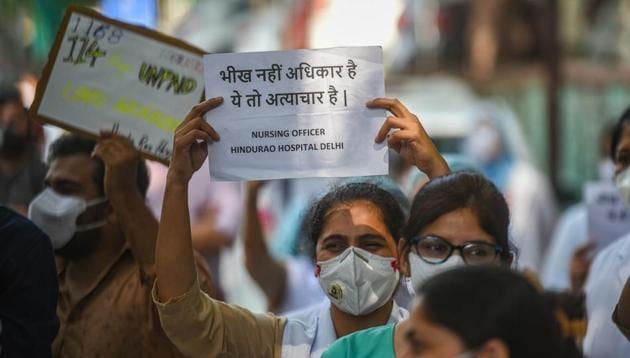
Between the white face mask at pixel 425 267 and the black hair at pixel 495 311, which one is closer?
the black hair at pixel 495 311

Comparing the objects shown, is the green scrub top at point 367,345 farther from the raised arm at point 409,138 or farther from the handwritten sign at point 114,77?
the handwritten sign at point 114,77

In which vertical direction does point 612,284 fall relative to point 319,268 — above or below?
below

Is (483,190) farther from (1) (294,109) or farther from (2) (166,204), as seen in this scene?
(2) (166,204)

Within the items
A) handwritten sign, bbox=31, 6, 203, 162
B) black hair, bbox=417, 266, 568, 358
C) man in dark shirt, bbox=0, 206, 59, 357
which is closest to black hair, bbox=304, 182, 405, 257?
handwritten sign, bbox=31, 6, 203, 162

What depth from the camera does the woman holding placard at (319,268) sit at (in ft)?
14.1

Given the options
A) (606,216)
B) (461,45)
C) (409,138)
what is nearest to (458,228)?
(409,138)

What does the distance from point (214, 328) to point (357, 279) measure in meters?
0.49

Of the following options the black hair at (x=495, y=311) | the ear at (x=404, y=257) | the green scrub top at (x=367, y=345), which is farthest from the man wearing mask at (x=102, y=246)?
the black hair at (x=495, y=311)

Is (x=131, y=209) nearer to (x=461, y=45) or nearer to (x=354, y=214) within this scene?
(x=354, y=214)

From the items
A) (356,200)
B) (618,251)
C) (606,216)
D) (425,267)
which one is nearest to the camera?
(425,267)

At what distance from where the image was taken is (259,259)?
713cm

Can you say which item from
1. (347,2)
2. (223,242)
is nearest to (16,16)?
(347,2)

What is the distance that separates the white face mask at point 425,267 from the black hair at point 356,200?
428 mm

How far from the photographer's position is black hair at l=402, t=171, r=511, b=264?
4285 mm
